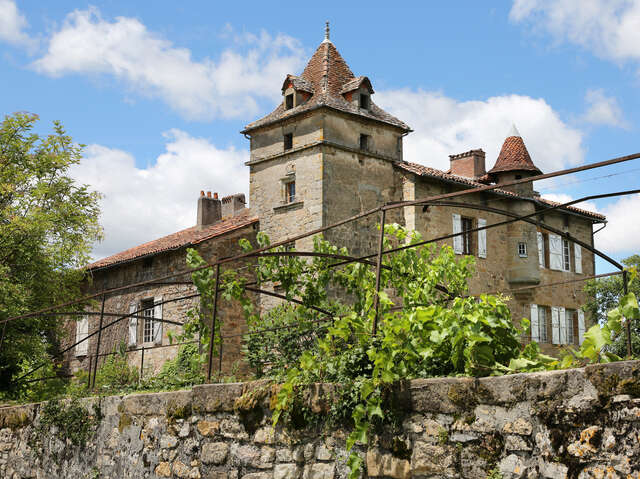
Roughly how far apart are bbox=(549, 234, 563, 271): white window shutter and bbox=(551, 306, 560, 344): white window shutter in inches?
57.9

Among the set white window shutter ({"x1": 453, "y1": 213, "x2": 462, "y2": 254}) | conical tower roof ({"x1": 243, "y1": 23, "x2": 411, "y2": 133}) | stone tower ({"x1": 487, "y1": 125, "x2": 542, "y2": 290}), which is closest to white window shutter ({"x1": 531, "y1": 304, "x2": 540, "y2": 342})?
stone tower ({"x1": 487, "y1": 125, "x2": 542, "y2": 290})

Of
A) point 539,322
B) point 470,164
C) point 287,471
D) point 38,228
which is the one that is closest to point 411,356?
point 287,471

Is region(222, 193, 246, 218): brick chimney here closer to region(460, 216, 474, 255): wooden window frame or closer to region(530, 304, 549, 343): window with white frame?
region(460, 216, 474, 255): wooden window frame

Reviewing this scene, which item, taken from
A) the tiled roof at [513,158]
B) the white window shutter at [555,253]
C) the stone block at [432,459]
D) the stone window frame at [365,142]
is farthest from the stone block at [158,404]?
the white window shutter at [555,253]

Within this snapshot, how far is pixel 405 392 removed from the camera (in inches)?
179

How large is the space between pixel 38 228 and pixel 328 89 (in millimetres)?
9110

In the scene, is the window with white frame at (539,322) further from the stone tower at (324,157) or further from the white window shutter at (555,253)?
the stone tower at (324,157)

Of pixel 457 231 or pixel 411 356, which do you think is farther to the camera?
pixel 457 231

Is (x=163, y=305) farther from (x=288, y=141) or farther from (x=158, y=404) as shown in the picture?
(x=158, y=404)

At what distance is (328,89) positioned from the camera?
21.7 metres

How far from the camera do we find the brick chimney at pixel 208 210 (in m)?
24.9

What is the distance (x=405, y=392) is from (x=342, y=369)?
651 mm

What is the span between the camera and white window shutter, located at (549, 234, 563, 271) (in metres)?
24.8

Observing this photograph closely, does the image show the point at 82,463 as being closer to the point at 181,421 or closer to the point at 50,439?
the point at 50,439
